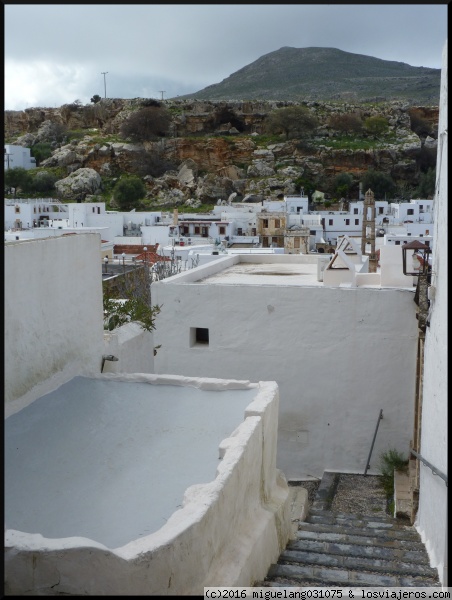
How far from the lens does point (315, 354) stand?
9.12 m

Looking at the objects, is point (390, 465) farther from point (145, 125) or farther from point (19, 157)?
point (19, 157)

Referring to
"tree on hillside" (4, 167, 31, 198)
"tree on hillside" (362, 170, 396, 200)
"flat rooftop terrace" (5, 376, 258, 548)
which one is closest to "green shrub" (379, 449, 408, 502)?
"flat rooftop terrace" (5, 376, 258, 548)

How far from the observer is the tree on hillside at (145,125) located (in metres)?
64.7

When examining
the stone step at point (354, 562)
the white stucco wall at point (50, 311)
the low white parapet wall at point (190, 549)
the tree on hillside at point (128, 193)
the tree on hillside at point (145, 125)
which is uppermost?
the tree on hillside at point (145, 125)

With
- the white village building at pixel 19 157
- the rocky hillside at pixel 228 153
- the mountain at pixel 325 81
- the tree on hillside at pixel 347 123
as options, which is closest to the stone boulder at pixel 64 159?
the rocky hillside at pixel 228 153

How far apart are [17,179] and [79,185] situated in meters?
5.57

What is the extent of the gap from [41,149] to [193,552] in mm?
69870

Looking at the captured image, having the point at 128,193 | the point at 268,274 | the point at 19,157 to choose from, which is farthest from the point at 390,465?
the point at 19,157

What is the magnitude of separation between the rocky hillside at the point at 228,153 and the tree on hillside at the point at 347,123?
751 millimetres

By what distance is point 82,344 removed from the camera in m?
5.32

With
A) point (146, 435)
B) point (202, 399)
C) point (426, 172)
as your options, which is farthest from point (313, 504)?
point (426, 172)

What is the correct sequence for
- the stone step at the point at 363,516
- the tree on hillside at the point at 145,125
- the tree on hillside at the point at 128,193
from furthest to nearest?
the tree on hillside at the point at 145,125 → the tree on hillside at the point at 128,193 → the stone step at the point at 363,516

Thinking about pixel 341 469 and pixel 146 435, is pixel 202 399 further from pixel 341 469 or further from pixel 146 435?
pixel 341 469

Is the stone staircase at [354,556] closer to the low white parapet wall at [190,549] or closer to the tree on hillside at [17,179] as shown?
the low white parapet wall at [190,549]
